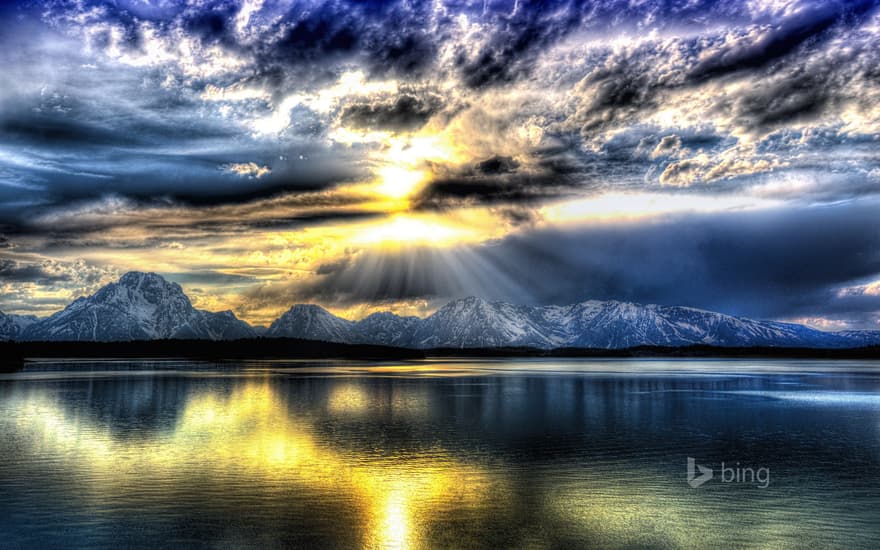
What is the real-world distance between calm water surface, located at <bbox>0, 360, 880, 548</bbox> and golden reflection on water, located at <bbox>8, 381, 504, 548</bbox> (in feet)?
0.50

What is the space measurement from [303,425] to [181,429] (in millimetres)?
9294

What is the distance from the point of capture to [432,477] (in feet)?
111

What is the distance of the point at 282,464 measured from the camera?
3747cm

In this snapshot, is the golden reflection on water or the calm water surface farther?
the golden reflection on water

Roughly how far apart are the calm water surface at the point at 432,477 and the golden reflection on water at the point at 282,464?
0.15 meters

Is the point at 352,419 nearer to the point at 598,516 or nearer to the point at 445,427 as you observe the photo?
the point at 445,427

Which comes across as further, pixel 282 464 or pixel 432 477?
pixel 282 464

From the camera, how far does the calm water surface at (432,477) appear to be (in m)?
24.4

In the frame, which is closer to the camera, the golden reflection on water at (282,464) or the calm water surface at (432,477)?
the calm water surface at (432,477)

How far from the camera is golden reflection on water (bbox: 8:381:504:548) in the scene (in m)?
28.2

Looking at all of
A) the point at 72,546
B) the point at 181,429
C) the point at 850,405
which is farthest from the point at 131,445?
the point at 850,405

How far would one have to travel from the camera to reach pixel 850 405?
73438 millimetres

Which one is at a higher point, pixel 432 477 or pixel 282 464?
pixel 432 477

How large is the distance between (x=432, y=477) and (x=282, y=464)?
360 inches
